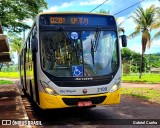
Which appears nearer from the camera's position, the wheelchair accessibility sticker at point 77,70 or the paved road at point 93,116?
the paved road at point 93,116

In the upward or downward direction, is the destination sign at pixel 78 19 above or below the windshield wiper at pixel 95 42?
above

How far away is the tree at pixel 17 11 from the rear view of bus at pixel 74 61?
1146cm

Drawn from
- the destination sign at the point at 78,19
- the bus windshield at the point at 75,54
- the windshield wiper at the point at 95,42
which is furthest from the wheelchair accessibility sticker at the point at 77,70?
the destination sign at the point at 78,19

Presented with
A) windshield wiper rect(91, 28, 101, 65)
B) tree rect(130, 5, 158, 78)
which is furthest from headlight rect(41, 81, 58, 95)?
tree rect(130, 5, 158, 78)

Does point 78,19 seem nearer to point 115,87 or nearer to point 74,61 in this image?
point 74,61

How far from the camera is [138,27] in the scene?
131 ft

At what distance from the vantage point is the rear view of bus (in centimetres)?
959

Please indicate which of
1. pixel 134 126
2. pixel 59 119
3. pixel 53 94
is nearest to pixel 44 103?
pixel 53 94

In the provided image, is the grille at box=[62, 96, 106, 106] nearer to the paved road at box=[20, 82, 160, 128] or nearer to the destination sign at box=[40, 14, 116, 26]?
the paved road at box=[20, 82, 160, 128]

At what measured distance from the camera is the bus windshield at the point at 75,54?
383 inches

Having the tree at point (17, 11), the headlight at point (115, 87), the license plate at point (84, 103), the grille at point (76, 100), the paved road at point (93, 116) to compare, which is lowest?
the paved road at point (93, 116)

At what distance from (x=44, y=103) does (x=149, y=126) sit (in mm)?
2985

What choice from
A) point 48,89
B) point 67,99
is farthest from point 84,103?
point 48,89

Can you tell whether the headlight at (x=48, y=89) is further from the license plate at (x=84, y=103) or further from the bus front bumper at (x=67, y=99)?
the license plate at (x=84, y=103)
